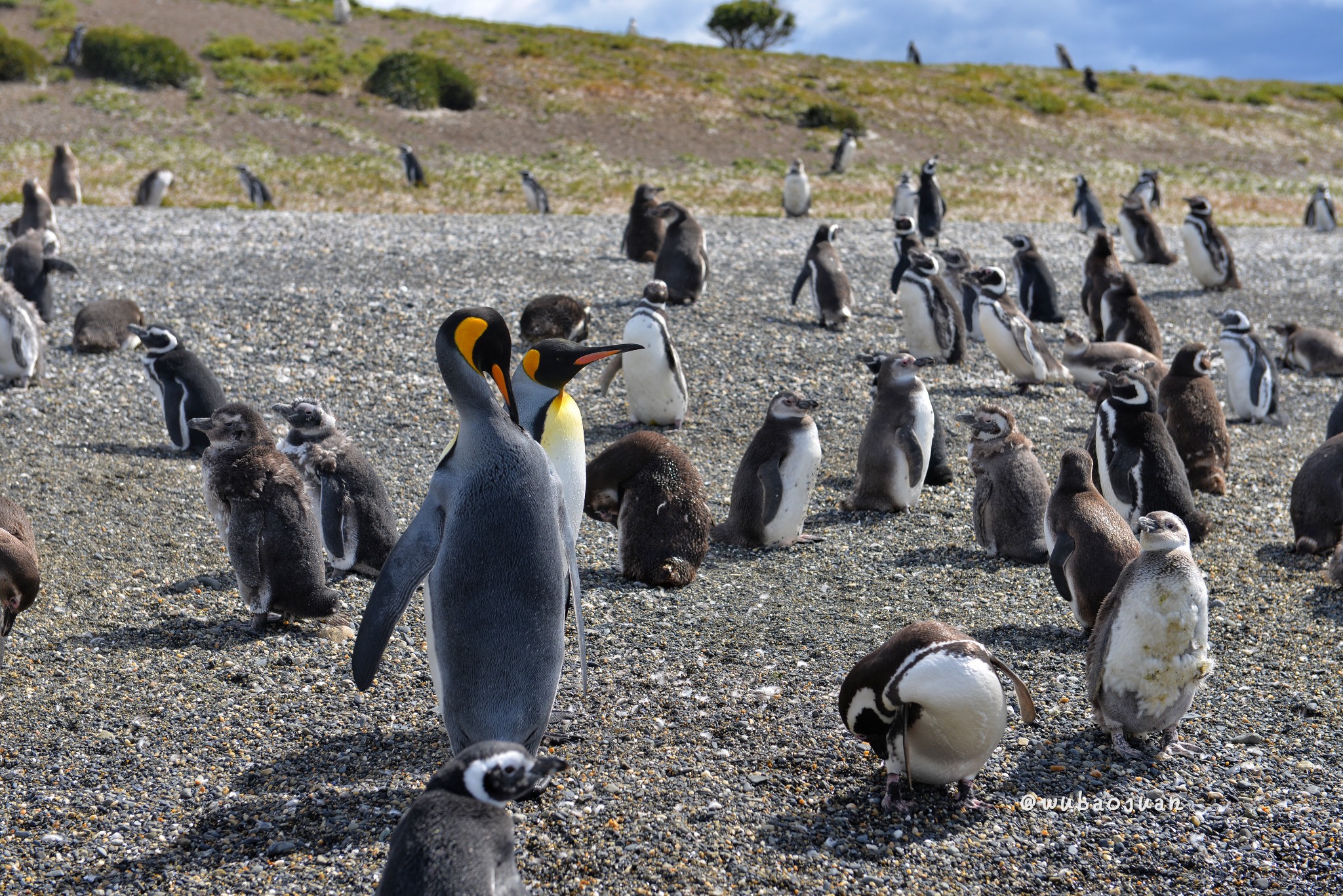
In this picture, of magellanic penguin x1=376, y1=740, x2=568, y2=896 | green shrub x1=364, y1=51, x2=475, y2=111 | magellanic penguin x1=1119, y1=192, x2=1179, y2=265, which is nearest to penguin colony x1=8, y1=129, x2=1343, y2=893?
magellanic penguin x1=376, y1=740, x2=568, y2=896

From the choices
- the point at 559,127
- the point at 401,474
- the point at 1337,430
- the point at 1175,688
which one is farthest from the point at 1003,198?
the point at 1175,688

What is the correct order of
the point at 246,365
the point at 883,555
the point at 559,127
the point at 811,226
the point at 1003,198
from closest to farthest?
the point at 883,555 → the point at 246,365 → the point at 811,226 → the point at 1003,198 → the point at 559,127

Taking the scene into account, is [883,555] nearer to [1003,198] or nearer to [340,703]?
[340,703]

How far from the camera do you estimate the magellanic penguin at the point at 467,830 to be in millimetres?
2594

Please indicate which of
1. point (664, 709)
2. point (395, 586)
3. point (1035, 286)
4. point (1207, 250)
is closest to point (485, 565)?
point (395, 586)

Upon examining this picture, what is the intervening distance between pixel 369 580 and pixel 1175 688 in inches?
155

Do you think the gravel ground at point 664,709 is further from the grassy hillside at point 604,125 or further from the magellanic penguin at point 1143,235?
the grassy hillside at point 604,125

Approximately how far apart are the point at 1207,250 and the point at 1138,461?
399 inches

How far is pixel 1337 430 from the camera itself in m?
8.20

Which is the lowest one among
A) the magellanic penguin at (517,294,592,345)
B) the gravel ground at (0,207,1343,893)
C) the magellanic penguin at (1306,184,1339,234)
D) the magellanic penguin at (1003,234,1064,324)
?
the gravel ground at (0,207,1343,893)

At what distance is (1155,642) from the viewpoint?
410 cm

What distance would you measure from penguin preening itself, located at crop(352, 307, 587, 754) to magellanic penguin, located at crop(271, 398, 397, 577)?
212cm

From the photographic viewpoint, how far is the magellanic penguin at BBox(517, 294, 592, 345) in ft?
33.7

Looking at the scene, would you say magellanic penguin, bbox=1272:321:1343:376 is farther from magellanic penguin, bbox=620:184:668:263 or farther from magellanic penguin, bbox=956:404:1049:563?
magellanic penguin, bbox=620:184:668:263
